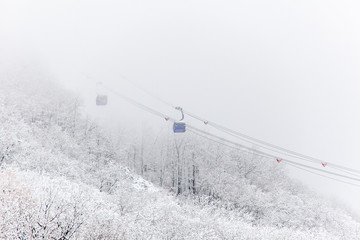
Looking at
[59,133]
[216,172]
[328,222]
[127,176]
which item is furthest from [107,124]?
[328,222]

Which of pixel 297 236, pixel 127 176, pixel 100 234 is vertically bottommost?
pixel 127 176

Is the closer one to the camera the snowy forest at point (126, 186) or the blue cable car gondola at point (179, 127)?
the snowy forest at point (126, 186)

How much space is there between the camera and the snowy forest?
23000mm

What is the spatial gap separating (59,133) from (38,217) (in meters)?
46.8

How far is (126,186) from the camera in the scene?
161ft

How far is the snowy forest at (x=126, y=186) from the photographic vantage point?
75.5 feet

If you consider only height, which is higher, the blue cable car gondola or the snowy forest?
the blue cable car gondola

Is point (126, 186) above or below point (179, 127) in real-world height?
below

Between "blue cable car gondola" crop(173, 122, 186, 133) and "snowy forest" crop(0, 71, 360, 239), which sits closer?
"snowy forest" crop(0, 71, 360, 239)

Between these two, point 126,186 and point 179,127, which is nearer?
point 179,127

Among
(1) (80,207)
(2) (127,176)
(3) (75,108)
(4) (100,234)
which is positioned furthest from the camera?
(3) (75,108)

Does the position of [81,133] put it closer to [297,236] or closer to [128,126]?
[128,126]

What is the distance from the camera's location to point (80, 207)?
75.3 feet

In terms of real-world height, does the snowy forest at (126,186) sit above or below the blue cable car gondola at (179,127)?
below
